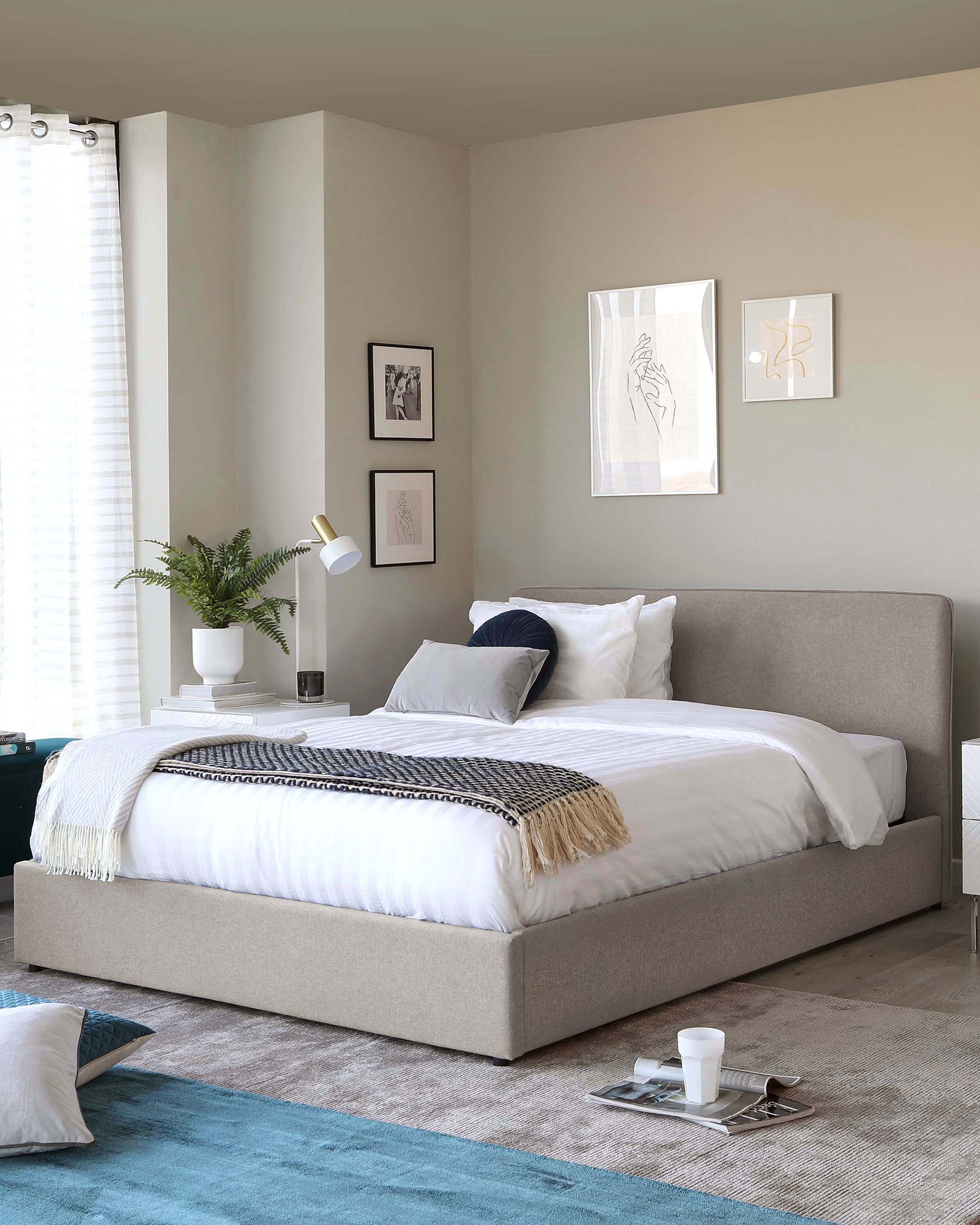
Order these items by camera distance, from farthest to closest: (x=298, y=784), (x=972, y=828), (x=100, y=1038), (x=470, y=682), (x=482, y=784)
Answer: (x=470, y=682) < (x=972, y=828) < (x=298, y=784) < (x=482, y=784) < (x=100, y=1038)

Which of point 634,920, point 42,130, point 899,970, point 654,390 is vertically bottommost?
point 899,970

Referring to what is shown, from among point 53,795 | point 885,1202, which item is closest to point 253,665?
point 53,795

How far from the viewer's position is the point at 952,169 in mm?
5016

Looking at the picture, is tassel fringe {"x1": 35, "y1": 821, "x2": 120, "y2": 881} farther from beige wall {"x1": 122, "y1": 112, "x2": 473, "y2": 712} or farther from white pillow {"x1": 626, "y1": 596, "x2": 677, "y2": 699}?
white pillow {"x1": 626, "y1": 596, "x2": 677, "y2": 699}

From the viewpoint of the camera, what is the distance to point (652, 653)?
5.14 metres

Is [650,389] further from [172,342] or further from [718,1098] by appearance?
[718,1098]

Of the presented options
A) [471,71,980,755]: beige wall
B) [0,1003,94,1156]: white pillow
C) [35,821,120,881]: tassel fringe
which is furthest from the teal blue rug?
[471,71,980,755]: beige wall

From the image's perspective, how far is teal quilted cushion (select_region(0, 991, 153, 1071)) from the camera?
9.96 feet

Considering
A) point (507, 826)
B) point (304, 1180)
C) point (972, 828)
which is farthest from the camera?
point (972, 828)

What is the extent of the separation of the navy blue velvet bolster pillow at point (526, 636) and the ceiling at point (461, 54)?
1.85 metres

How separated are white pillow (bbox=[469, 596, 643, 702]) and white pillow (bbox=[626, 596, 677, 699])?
44 mm

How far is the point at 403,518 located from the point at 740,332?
146cm

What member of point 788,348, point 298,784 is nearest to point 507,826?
point 298,784

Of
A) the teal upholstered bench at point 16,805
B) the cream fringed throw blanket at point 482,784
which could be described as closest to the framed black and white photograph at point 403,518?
the teal upholstered bench at point 16,805
